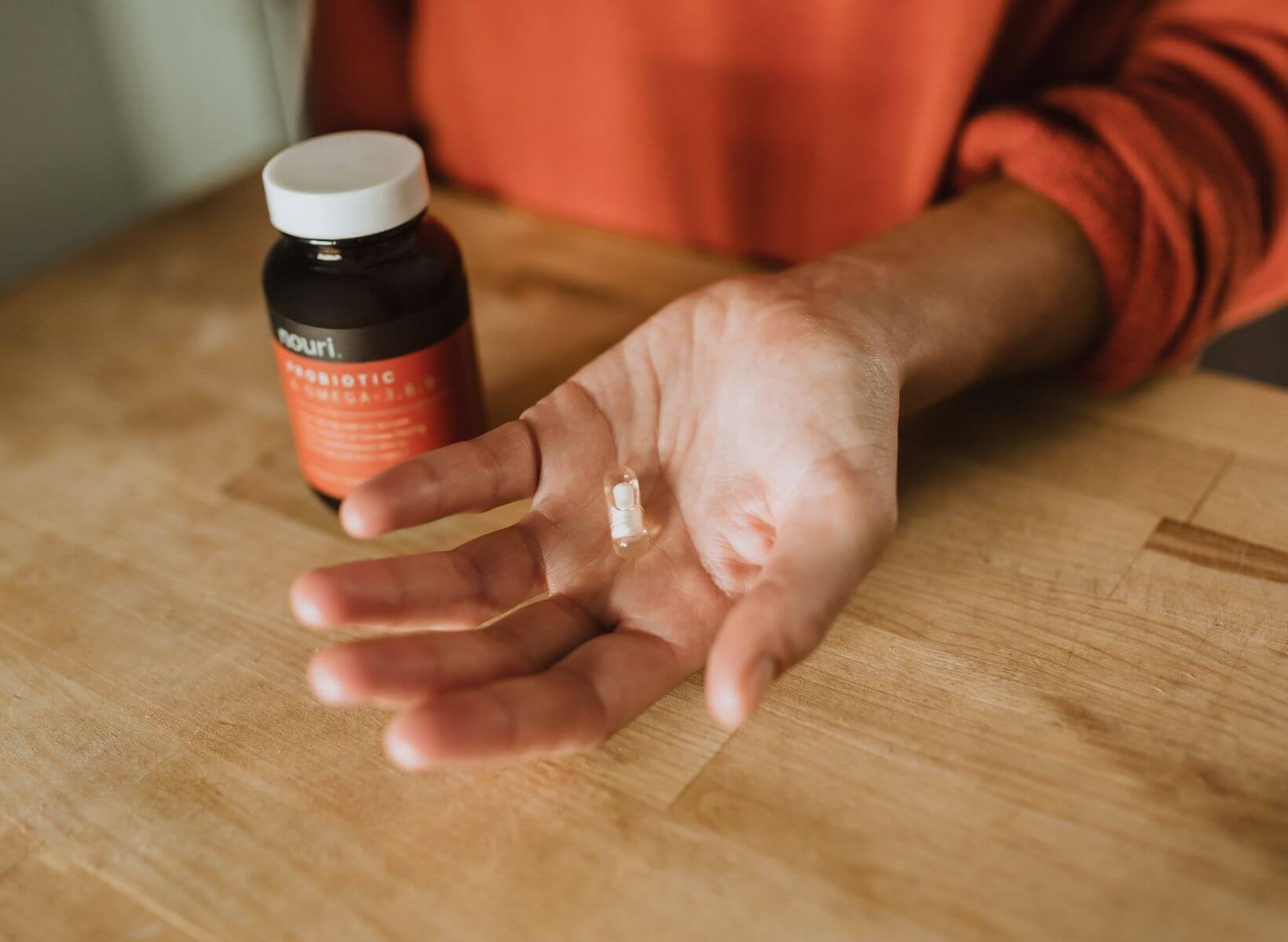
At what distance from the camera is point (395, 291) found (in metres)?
0.56

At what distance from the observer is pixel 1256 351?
1217mm

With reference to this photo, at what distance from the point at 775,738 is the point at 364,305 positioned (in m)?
0.29

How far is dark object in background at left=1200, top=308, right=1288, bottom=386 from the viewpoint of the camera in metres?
1.20

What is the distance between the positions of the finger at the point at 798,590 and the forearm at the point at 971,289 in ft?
0.42

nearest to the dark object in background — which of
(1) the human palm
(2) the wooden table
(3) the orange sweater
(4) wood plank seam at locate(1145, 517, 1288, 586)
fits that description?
(3) the orange sweater

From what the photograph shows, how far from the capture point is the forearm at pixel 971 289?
0.61m

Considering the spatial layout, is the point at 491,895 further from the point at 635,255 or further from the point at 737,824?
the point at 635,255

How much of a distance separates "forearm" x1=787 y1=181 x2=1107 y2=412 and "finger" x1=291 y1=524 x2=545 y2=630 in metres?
0.22

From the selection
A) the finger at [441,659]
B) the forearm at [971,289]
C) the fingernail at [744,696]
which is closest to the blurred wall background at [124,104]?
the forearm at [971,289]

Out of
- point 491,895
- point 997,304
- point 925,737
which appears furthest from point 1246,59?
point 491,895

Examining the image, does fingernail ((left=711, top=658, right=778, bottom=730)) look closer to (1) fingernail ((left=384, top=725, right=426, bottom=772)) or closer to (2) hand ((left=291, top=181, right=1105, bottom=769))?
(2) hand ((left=291, top=181, right=1105, bottom=769))

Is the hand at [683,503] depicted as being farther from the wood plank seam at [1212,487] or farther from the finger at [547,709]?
the wood plank seam at [1212,487]

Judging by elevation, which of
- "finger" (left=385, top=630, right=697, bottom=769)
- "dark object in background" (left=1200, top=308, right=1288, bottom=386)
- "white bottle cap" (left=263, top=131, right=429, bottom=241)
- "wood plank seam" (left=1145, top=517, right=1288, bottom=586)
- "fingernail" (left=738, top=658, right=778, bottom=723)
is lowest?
"dark object in background" (left=1200, top=308, right=1288, bottom=386)

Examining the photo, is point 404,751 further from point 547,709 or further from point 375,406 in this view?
point 375,406
